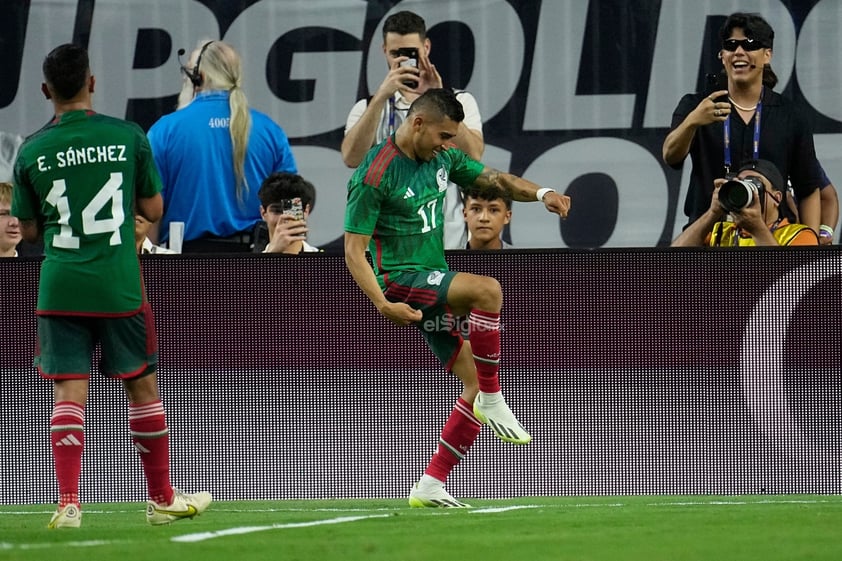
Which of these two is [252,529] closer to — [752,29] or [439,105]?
[439,105]

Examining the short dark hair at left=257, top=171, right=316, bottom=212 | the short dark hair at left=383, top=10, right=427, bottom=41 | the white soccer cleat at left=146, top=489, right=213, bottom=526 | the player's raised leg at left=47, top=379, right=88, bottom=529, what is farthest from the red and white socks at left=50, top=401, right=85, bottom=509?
the short dark hair at left=383, top=10, right=427, bottom=41

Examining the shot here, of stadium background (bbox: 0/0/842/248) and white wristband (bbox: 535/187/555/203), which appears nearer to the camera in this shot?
white wristband (bbox: 535/187/555/203)

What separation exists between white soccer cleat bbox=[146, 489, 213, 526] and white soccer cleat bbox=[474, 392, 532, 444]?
1401 millimetres

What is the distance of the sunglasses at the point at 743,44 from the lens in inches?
365

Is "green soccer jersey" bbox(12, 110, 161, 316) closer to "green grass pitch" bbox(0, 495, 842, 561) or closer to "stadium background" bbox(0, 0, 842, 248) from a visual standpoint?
"green grass pitch" bbox(0, 495, 842, 561)

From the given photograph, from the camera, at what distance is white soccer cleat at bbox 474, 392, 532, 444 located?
7.75 meters

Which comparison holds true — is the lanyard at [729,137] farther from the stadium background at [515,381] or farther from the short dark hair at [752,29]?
the stadium background at [515,381]

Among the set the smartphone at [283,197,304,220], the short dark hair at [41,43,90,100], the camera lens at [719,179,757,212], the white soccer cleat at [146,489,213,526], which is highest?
the short dark hair at [41,43,90,100]

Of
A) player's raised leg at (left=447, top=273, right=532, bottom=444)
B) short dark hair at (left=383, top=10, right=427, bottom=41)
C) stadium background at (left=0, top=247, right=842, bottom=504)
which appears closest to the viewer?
player's raised leg at (left=447, top=273, right=532, bottom=444)

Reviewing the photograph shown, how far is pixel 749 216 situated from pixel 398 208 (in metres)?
2.09

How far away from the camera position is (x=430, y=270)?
790 cm

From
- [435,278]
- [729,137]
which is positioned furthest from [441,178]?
[729,137]

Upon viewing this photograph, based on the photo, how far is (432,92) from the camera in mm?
7773

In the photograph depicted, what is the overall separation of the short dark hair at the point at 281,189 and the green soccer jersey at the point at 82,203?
2535mm
